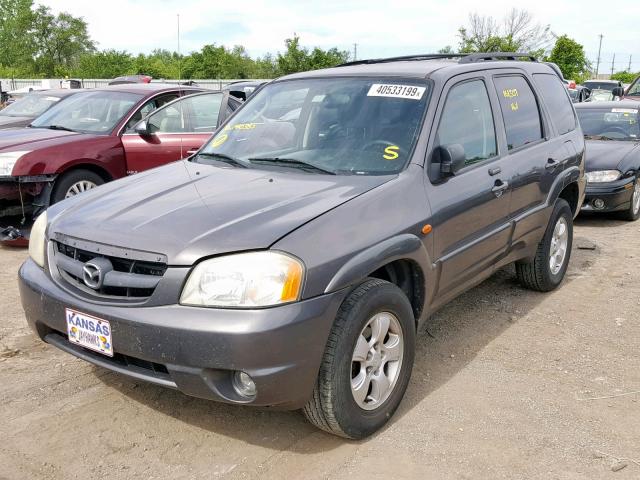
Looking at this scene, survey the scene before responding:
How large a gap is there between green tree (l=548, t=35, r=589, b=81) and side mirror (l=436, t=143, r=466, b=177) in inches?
1526

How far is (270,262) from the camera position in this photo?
8.60 feet

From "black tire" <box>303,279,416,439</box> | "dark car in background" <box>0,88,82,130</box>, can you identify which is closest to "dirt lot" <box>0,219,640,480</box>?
"black tire" <box>303,279,416,439</box>

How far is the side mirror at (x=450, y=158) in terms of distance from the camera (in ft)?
11.3

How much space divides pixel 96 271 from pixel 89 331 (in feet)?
0.90

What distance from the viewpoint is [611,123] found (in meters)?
9.00

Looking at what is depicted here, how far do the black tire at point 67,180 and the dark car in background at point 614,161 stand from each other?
585cm

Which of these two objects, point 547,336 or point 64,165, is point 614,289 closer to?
point 547,336

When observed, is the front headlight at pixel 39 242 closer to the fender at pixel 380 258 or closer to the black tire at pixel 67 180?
the fender at pixel 380 258

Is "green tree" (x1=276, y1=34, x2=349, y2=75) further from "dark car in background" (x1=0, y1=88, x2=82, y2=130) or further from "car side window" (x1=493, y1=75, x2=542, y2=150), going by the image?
"car side window" (x1=493, y1=75, x2=542, y2=150)

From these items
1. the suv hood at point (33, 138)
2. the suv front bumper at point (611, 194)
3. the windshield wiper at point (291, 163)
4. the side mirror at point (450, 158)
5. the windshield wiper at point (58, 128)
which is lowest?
the suv front bumper at point (611, 194)

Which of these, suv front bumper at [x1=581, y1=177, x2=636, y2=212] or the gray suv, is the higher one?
the gray suv

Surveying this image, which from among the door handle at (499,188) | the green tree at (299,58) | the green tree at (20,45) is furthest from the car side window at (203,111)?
the green tree at (20,45)

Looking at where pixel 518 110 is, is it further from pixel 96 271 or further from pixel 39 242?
pixel 39 242

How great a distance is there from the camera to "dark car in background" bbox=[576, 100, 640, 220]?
784 centimetres
